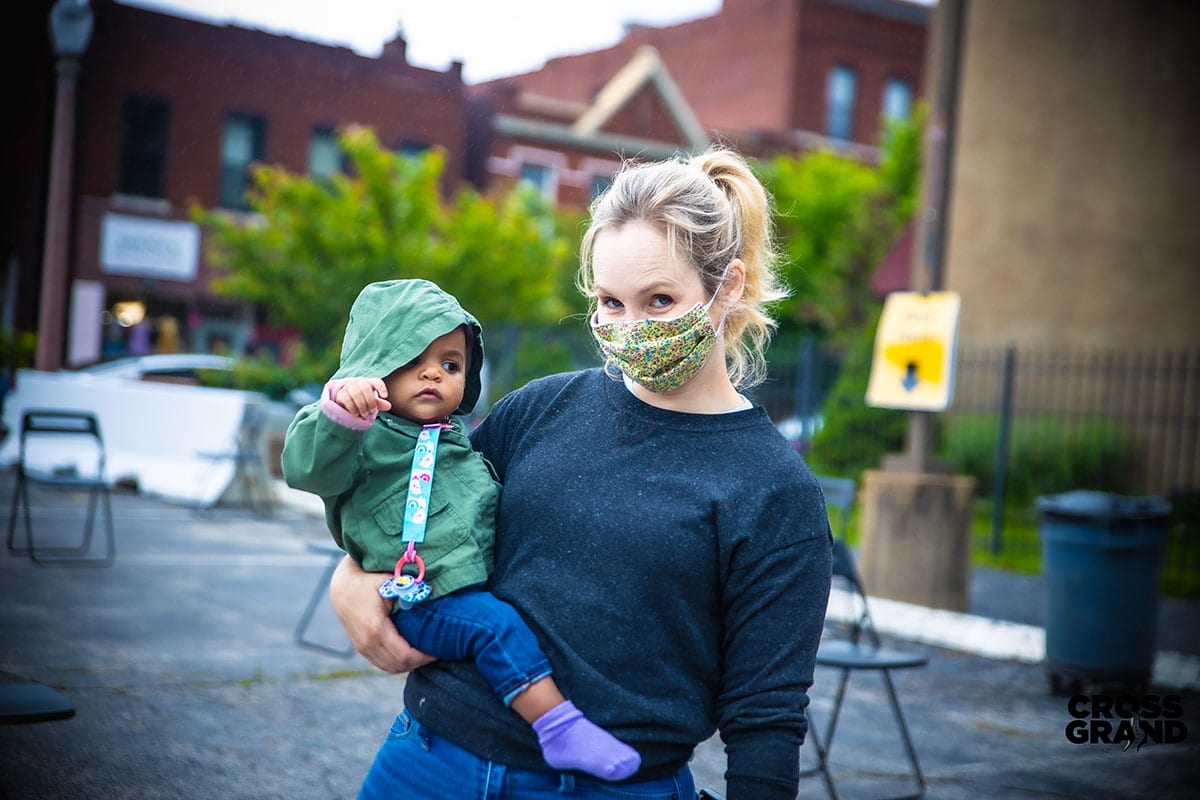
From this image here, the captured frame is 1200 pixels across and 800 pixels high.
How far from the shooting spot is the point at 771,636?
1.93 m

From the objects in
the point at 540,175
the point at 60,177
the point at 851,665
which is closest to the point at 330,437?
the point at 851,665

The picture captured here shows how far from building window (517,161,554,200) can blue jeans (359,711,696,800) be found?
1186 inches

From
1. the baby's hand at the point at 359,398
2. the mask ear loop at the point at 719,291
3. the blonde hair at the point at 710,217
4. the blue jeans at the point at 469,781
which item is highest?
the blonde hair at the point at 710,217

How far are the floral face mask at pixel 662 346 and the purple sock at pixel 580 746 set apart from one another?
583 mm

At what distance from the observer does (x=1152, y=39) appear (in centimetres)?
1527

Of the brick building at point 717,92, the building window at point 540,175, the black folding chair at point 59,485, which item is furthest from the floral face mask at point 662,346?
the building window at point 540,175

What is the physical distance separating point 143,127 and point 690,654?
2644cm

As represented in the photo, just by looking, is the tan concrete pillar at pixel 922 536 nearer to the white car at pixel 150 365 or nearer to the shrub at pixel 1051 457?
the shrub at pixel 1051 457

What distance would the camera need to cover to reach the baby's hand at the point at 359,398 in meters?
1.93

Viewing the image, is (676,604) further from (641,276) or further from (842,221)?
(842,221)

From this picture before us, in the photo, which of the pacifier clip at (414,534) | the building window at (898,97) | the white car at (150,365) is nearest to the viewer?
the pacifier clip at (414,534)

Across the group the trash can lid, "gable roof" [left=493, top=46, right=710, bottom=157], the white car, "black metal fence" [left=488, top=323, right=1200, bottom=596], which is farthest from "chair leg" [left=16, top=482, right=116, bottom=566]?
"gable roof" [left=493, top=46, right=710, bottom=157]

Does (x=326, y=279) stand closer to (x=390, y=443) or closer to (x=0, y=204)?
(x=0, y=204)

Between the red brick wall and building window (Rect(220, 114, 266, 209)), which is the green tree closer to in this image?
the red brick wall
